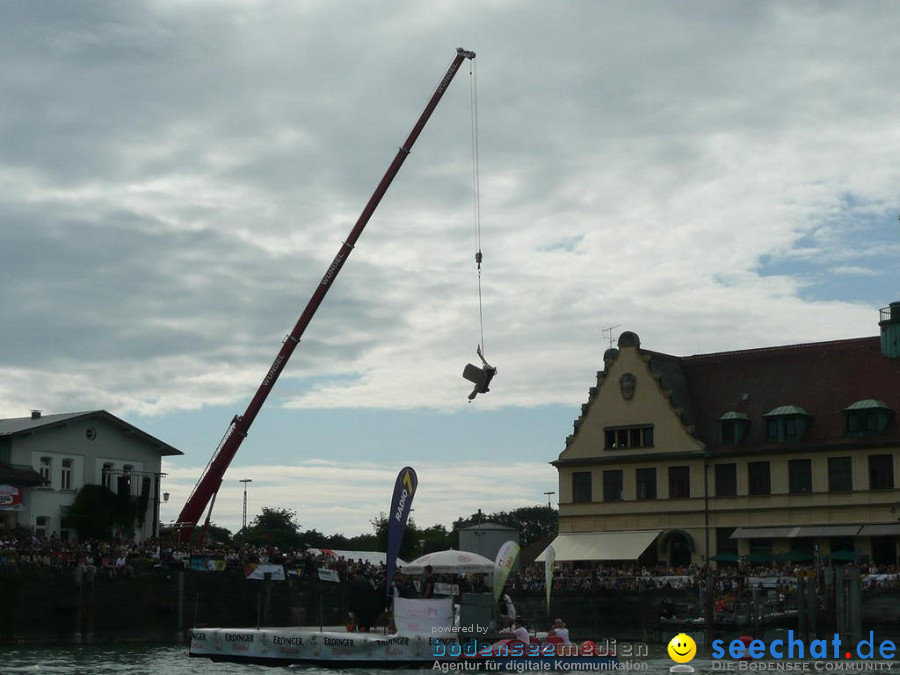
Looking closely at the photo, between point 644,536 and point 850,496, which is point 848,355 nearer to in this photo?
point 850,496

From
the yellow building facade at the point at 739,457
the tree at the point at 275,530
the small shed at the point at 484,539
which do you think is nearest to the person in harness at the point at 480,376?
the yellow building facade at the point at 739,457

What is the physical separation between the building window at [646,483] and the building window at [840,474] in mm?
9980

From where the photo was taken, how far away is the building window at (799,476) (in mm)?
70438

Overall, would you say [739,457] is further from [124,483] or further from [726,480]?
[124,483]

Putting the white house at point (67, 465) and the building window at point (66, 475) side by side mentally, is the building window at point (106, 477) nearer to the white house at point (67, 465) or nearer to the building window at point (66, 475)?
the white house at point (67, 465)

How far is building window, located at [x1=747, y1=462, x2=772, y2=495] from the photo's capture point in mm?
71875

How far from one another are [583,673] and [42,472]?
128 ft

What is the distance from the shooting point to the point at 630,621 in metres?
61.2

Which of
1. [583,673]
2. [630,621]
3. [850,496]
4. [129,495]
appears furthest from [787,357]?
[583,673]

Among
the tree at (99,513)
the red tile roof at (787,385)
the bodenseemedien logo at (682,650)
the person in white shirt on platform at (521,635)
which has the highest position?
the red tile roof at (787,385)

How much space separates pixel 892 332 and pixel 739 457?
10.1 m

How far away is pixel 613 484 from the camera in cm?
7725

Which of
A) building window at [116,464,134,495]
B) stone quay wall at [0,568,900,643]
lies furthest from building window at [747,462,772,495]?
building window at [116,464,134,495]

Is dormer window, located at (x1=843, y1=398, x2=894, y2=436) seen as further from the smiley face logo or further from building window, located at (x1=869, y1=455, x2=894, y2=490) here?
the smiley face logo
